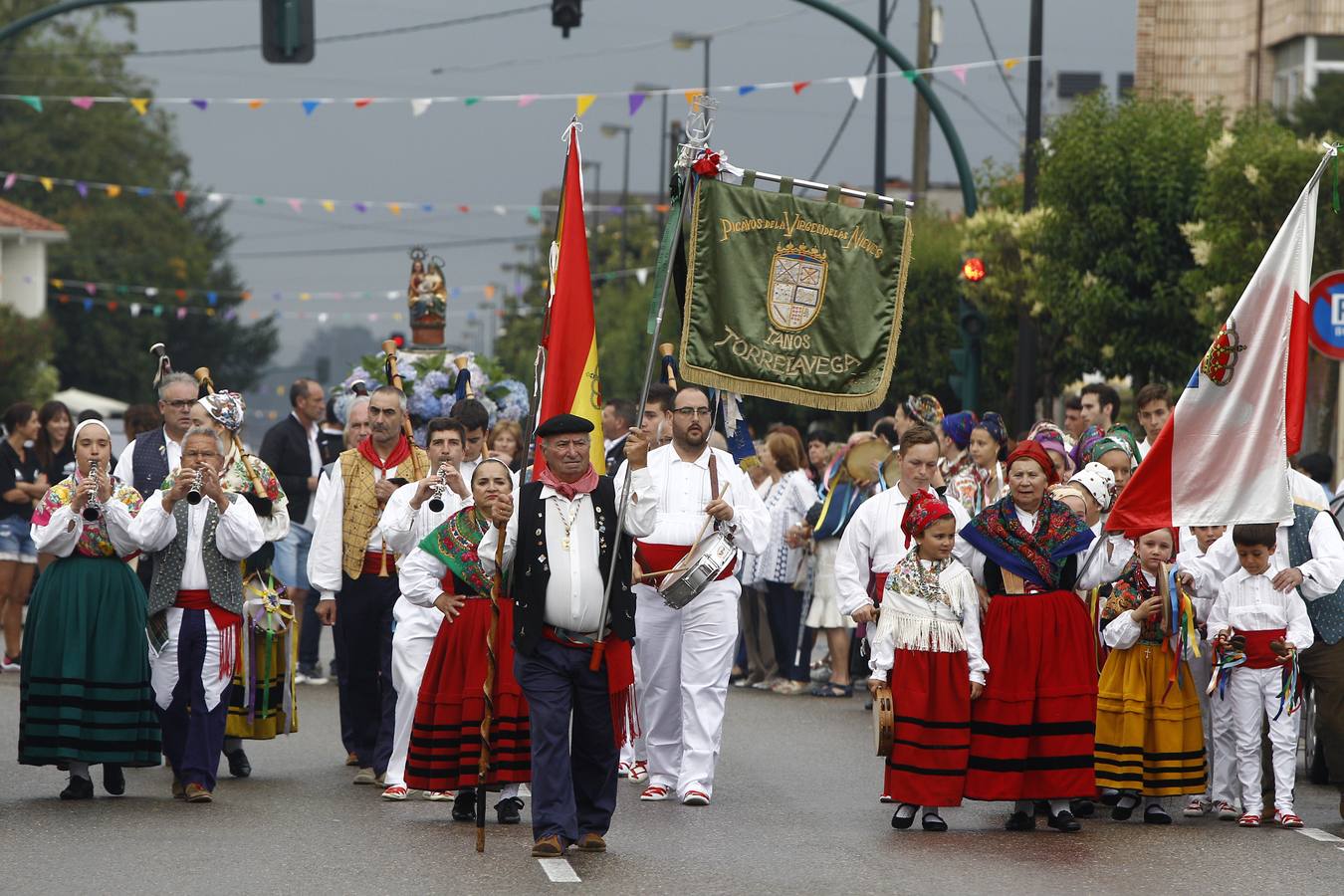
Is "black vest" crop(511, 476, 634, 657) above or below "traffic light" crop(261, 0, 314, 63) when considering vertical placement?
below

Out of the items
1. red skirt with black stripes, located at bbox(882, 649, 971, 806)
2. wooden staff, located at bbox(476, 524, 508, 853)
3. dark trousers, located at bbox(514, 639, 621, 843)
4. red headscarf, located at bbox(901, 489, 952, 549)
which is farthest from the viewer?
red headscarf, located at bbox(901, 489, 952, 549)

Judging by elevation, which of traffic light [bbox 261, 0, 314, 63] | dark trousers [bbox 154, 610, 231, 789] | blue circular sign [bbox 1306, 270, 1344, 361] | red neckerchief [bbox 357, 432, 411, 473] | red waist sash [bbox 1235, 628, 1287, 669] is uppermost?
traffic light [bbox 261, 0, 314, 63]

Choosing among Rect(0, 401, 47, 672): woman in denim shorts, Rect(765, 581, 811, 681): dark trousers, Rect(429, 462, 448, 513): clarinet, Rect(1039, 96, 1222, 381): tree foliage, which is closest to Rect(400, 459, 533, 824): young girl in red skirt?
Rect(429, 462, 448, 513): clarinet

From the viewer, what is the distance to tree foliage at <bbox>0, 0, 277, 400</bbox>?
72.9 meters

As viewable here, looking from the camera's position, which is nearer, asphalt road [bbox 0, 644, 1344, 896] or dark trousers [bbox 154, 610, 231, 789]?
asphalt road [bbox 0, 644, 1344, 896]

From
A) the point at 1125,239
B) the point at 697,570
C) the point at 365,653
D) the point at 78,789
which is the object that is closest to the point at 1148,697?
the point at 697,570

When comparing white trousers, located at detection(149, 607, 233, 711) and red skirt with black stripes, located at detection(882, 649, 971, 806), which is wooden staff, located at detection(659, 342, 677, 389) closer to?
red skirt with black stripes, located at detection(882, 649, 971, 806)

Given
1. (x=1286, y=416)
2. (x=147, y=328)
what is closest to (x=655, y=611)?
(x=1286, y=416)

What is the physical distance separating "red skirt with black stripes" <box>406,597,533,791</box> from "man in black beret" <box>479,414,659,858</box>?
22.3 inches

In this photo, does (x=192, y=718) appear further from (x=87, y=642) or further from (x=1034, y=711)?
(x=1034, y=711)

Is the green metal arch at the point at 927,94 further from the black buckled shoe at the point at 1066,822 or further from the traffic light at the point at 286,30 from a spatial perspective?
the black buckled shoe at the point at 1066,822

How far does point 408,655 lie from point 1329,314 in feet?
22.4

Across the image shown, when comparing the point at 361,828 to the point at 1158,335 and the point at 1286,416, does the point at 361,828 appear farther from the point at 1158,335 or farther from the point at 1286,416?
the point at 1158,335

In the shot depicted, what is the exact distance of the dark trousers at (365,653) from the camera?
40.0 feet
